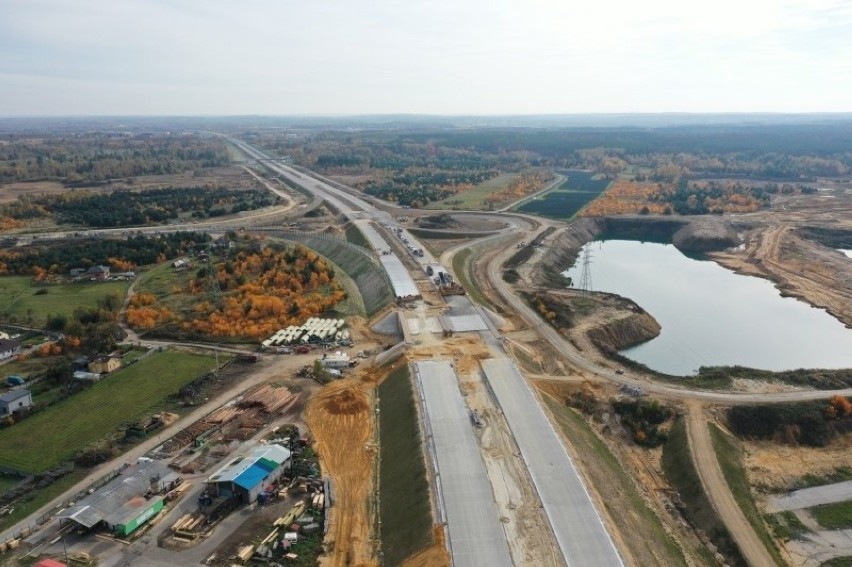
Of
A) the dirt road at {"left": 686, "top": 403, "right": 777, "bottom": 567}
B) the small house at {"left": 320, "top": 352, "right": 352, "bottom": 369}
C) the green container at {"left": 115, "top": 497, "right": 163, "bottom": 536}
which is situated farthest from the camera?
the small house at {"left": 320, "top": 352, "right": 352, "bottom": 369}

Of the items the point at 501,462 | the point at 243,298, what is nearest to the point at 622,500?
the point at 501,462

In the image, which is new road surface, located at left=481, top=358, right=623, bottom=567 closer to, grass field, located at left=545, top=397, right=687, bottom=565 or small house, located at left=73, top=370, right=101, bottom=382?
grass field, located at left=545, top=397, right=687, bottom=565

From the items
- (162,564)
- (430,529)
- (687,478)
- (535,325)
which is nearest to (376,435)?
(430,529)

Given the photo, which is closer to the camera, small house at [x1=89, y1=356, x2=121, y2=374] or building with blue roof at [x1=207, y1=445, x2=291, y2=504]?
building with blue roof at [x1=207, y1=445, x2=291, y2=504]

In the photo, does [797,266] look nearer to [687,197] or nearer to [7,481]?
[687,197]

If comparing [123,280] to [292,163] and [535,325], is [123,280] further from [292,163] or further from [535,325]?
[292,163]

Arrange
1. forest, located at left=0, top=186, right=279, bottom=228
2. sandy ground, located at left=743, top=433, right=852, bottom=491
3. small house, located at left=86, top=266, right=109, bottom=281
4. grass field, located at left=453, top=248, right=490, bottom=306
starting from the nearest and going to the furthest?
sandy ground, located at left=743, top=433, right=852, bottom=491
grass field, located at left=453, top=248, right=490, bottom=306
small house, located at left=86, top=266, right=109, bottom=281
forest, located at left=0, top=186, right=279, bottom=228


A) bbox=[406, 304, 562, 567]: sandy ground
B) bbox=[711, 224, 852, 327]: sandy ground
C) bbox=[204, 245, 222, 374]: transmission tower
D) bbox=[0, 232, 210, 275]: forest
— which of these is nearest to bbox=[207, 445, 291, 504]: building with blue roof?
Result: bbox=[406, 304, 562, 567]: sandy ground
